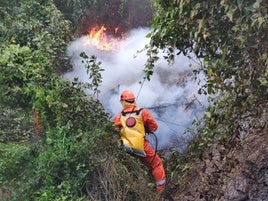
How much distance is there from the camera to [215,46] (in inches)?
168

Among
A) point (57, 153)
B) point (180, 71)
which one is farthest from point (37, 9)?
point (57, 153)

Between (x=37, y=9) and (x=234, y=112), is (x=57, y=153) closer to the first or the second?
(x=234, y=112)

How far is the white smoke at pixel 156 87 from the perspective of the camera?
31.7 ft

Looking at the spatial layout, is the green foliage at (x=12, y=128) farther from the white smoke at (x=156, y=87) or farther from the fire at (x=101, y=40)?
→ the fire at (x=101, y=40)

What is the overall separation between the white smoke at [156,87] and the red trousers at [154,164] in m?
1.72

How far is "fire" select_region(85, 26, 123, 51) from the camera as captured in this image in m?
13.4

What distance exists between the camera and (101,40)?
13555mm

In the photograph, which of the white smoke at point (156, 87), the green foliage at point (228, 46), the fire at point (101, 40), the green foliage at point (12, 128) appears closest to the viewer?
the green foliage at point (228, 46)

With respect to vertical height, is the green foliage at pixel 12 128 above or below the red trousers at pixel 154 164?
above

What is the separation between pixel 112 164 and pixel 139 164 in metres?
0.54

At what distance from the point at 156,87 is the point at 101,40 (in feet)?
9.22

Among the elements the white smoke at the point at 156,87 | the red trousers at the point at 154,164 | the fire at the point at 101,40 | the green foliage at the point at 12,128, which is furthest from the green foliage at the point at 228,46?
the fire at the point at 101,40

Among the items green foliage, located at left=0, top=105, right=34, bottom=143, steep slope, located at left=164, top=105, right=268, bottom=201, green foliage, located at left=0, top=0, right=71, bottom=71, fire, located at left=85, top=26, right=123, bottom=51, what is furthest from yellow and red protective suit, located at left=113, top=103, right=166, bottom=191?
fire, located at left=85, top=26, right=123, bottom=51

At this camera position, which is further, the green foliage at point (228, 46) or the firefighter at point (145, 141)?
the firefighter at point (145, 141)
